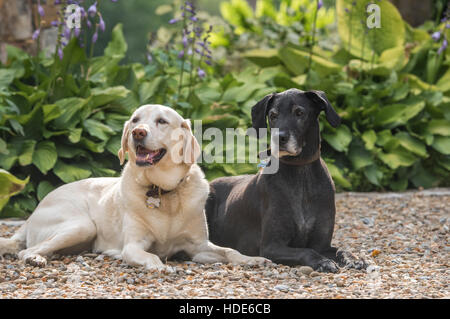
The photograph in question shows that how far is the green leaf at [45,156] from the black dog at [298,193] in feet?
8.34

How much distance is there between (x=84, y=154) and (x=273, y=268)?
10.2 feet

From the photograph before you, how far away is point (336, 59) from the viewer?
30.5 ft

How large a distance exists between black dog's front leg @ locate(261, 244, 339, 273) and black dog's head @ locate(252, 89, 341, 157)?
621 millimetres

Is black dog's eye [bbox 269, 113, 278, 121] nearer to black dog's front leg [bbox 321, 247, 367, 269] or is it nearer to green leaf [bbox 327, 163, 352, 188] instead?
black dog's front leg [bbox 321, 247, 367, 269]

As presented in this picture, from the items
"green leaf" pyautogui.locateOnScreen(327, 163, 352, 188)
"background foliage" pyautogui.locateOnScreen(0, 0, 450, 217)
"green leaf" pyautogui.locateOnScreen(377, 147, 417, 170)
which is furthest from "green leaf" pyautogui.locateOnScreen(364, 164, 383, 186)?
"green leaf" pyautogui.locateOnScreen(327, 163, 352, 188)

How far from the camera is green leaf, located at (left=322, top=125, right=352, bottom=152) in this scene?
7.82 m

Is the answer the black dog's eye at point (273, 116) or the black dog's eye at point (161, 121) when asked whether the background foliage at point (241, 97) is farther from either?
the black dog's eye at point (273, 116)

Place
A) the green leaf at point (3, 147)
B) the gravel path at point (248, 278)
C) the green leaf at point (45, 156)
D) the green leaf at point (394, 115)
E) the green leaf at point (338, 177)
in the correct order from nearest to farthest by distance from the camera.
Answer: the gravel path at point (248, 278) < the green leaf at point (3, 147) < the green leaf at point (45, 156) < the green leaf at point (338, 177) < the green leaf at point (394, 115)

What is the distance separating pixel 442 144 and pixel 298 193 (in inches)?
175

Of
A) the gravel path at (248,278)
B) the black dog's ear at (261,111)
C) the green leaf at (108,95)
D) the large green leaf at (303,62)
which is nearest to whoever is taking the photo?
the gravel path at (248,278)

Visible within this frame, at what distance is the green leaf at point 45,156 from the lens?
638 centimetres

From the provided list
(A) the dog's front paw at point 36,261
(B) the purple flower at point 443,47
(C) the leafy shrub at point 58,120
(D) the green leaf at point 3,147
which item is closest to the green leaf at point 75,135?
(C) the leafy shrub at point 58,120

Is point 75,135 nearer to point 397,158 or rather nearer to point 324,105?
point 324,105
